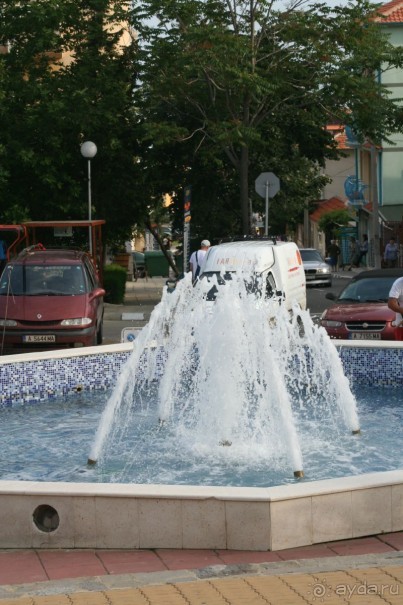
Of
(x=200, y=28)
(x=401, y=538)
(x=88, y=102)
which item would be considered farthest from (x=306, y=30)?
(x=401, y=538)

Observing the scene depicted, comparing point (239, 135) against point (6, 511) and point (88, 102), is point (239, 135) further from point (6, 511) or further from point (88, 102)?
point (6, 511)

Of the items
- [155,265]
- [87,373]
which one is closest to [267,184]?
[87,373]

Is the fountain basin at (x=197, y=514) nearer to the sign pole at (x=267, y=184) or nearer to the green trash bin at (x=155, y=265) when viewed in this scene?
the sign pole at (x=267, y=184)

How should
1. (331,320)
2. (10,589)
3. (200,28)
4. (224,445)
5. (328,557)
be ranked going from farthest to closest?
1. (200,28)
2. (331,320)
3. (224,445)
4. (328,557)
5. (10,589)

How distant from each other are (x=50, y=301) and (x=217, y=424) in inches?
402

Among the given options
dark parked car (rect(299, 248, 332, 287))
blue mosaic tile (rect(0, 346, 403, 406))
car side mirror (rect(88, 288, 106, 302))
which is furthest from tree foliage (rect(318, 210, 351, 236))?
blue mosaic tile (rect(0, 346, 403, 406))

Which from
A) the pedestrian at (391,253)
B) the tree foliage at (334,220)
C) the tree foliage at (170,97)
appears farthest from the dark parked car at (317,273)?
the tree foliage at (334,220)

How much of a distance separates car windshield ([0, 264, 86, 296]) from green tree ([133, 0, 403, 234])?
Result: 35.7ft

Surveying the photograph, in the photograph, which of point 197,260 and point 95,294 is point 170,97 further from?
point 95,294

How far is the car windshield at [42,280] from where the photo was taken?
2172 cm

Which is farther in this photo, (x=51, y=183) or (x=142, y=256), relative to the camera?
(x=142, y=256)

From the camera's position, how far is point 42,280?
22.0 meters

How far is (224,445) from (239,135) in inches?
849

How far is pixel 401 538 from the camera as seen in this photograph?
25.8ft
